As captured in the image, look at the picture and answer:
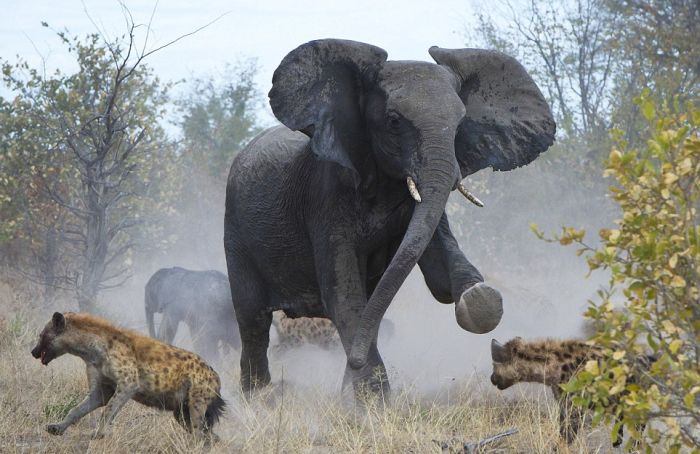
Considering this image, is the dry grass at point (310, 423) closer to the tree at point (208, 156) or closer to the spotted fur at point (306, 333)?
the spotted fur at point (306, 333)

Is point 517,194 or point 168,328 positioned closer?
point 168,328

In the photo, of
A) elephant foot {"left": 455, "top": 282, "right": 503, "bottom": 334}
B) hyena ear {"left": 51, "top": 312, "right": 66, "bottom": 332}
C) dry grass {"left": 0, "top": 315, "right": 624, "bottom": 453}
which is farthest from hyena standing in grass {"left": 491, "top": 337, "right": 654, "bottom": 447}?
hyena ear {"left": 51, "top": 312, "right": 66, "bottom": 332}

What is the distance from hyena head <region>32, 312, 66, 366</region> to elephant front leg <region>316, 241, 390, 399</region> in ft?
5.67

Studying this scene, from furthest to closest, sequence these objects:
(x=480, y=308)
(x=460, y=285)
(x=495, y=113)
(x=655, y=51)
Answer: (x=655, y=51), (x=495, y=113), (x=460, y=285), (x=480, y=308)

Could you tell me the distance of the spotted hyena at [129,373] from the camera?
20.1 feet

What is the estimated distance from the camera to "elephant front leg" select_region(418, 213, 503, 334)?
6582mm

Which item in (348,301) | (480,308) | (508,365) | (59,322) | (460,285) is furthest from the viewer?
(348,301)

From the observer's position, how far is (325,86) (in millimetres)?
7215

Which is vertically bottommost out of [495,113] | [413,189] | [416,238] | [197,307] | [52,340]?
[52,340]

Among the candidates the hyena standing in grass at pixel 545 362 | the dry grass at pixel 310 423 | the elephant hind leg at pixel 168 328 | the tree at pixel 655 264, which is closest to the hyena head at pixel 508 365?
the hyena standing in grass at pixel 545 362

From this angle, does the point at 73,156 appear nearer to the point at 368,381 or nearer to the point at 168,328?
the point at 168,328

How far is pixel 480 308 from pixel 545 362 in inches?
19.6

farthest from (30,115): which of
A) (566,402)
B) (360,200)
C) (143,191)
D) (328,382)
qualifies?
(566,402)

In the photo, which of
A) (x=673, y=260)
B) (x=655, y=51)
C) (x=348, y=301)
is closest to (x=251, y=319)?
(x=348, y=301)
